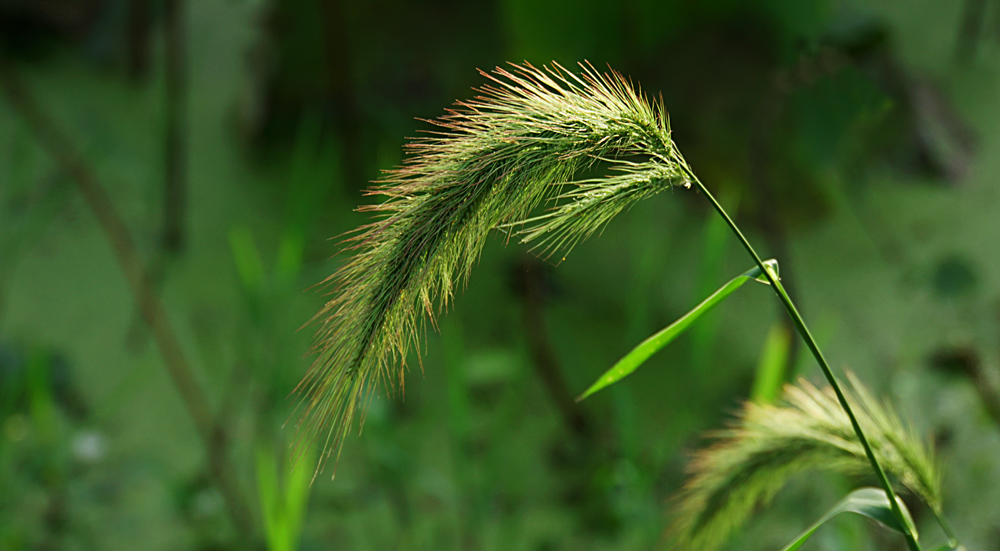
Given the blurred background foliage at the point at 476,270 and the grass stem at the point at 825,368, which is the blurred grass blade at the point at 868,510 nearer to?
the grass stem at the point at 825,368

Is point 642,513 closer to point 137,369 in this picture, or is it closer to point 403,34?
point 137,369

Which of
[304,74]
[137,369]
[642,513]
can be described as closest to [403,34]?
[304,74]

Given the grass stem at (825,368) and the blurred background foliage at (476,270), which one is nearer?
the grass stem at (825,368)

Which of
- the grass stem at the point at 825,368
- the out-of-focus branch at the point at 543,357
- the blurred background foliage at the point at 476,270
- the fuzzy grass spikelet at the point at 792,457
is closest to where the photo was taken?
the grass stem at the point at 825,368

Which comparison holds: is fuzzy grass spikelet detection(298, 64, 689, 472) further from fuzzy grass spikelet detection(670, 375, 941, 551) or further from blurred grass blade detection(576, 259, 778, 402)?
fuzzy grass spikelet detection(670, 375, 941, 551)

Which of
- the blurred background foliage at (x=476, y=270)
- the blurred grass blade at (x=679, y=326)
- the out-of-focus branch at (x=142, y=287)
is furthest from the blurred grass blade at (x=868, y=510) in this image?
the out-of-focus branch at (x=142, y=287)

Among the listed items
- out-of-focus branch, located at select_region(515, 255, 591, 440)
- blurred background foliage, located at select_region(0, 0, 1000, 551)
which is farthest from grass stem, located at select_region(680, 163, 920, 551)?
out-of-focus branch, located at select_region(515, 255, 591, 440)
